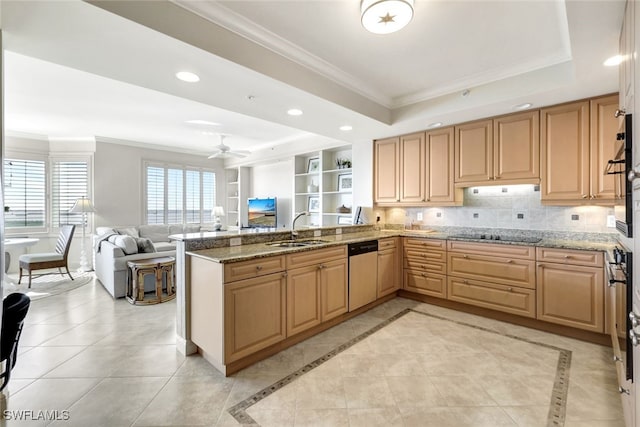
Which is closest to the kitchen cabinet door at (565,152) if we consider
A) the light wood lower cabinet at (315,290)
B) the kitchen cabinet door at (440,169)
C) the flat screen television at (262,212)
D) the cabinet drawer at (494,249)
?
the cabinet drawer at (494,249)

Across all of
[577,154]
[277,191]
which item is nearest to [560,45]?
[577,154]

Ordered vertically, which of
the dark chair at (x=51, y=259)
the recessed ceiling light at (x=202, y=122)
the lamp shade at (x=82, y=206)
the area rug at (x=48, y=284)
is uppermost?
the recessed ceiling light at (x=202, y=122)

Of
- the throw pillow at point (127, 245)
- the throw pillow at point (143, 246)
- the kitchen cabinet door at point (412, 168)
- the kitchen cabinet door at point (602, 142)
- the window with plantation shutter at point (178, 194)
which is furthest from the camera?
the window with plantation shutter at point (178, 194)

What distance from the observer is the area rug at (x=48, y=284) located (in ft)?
14.4

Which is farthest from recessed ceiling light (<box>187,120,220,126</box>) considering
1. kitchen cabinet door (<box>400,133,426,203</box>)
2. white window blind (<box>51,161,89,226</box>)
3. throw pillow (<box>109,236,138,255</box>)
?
kitchen cabinet door (<box>400,133,426,203</box>)

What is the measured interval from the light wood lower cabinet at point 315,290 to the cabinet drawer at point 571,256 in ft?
6.70

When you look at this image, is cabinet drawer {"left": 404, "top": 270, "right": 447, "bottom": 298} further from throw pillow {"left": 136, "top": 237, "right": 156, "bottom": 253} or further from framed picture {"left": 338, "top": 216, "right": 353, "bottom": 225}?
throw pillow {"left": 136, "top": 237, "right": 156, "bottom": 253}

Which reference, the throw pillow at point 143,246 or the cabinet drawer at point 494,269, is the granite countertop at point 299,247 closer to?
the cabinet drawer at point 494,269

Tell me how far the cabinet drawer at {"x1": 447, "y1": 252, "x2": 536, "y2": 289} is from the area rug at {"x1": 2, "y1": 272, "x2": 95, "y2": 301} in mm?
5731

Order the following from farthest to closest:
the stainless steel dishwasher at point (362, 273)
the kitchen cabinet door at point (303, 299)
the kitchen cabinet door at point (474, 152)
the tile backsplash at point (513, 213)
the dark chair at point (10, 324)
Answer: the kitchen cabinet door at point (474, 152), the stainless steel dishwasher at point (362, 273), the tile backsplash at point (513, 213), the kitchen cabinet door at point (303, 299), the dark chair at point (10, 324)

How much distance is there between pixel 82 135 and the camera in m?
5.96

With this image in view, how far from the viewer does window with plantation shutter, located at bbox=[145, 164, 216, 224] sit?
22.5ft

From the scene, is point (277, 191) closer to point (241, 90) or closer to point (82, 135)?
point (82, 135)

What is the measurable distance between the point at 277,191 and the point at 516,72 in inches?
211
